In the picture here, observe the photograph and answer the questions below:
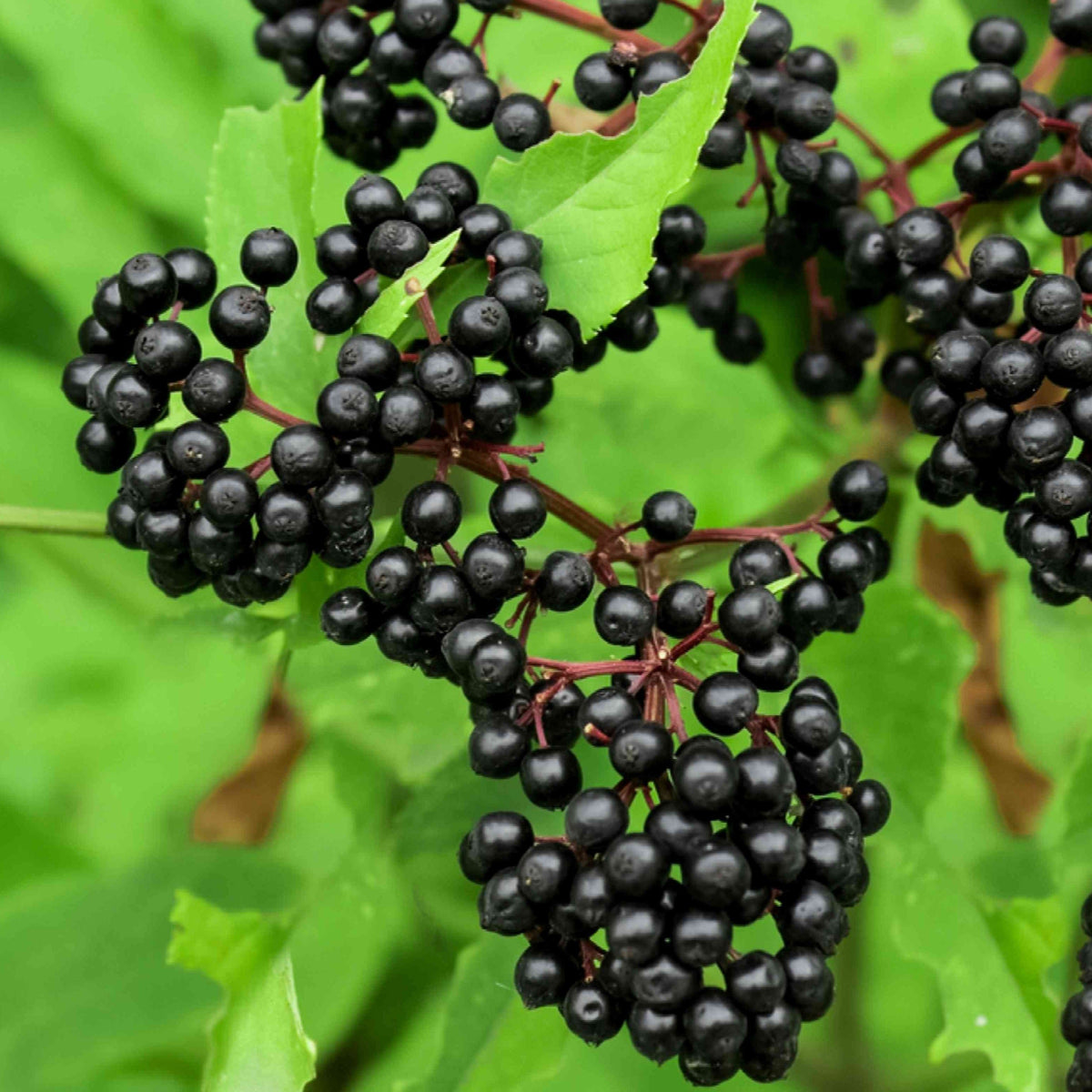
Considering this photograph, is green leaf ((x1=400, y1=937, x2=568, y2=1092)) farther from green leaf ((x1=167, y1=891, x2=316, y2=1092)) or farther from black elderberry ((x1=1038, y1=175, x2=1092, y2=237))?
black elderberry ((x1=1038, y1=175, x2=1092, y2=237))

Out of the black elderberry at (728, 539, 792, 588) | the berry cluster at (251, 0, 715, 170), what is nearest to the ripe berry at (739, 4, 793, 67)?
the berry cluster at (251, 0, 715, 170)

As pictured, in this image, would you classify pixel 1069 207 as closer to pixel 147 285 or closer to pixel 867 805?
pixel 867 805

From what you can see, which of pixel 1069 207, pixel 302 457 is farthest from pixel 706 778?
pixel 1069 207

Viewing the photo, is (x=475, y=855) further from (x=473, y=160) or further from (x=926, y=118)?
(x=926, y=118)

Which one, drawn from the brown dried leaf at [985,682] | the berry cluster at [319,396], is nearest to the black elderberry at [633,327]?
the berry cluster at [319,396]

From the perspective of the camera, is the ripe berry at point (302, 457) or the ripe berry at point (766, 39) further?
the ripe berry at point (766, 39)

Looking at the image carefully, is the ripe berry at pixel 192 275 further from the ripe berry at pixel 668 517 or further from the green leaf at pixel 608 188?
the ripe berry at pixel 668 517
